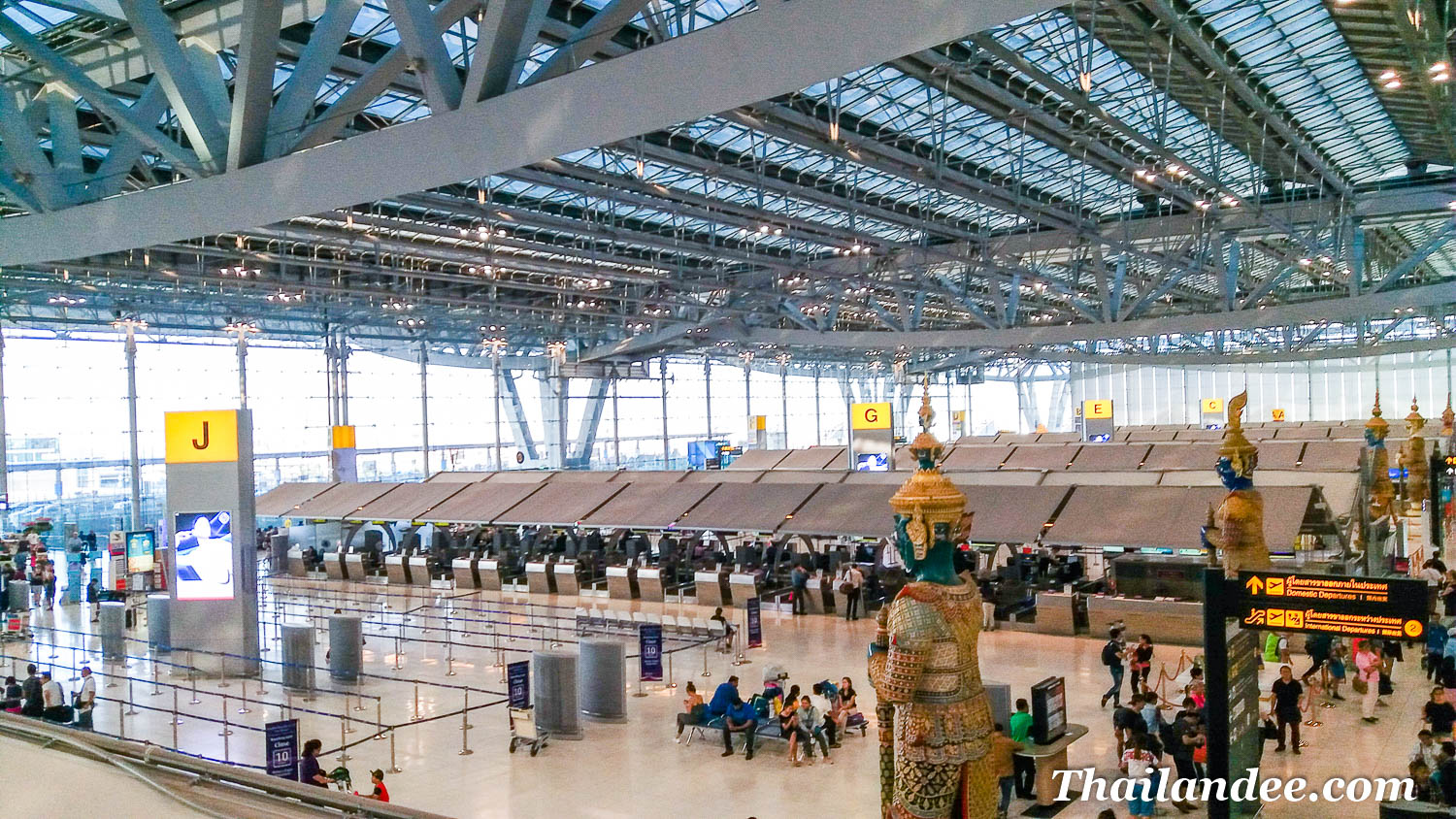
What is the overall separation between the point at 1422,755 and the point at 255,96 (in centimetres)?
1091

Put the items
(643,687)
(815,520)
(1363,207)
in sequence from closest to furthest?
(643,687)
(815,520)
(1363,207)

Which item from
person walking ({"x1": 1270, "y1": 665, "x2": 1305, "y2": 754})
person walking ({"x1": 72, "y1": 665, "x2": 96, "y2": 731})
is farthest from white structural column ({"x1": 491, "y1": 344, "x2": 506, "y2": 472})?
person walking ({"x1": 1270, "y1": 665, "x2": 1305, "y2": 754})

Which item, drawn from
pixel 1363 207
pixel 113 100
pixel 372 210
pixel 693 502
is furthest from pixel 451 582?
pixel 1363 207

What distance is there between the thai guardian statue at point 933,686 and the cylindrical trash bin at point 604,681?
25.9 feet

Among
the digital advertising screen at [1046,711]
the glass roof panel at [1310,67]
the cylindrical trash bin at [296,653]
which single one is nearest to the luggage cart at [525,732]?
the cylindrical trash bin at [296,653]

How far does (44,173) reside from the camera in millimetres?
10336

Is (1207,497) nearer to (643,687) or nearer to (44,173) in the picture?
(643,687)

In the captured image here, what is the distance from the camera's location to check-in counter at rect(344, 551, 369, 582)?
29375mm

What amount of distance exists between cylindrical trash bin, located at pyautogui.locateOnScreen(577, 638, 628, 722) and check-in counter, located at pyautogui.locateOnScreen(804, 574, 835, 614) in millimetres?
8619

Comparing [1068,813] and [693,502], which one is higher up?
[693,502]

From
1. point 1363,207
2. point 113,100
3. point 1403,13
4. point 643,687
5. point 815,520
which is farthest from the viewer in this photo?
point 1363,207

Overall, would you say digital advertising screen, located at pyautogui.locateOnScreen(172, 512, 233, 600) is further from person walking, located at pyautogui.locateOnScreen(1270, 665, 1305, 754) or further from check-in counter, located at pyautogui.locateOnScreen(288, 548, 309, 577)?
person walking, located at pyautogui.locateOnScreen(1270, 665, 1305, 754)

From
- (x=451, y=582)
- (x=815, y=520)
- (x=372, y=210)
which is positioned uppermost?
(x=372, y=210)

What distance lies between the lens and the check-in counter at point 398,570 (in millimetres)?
28609
